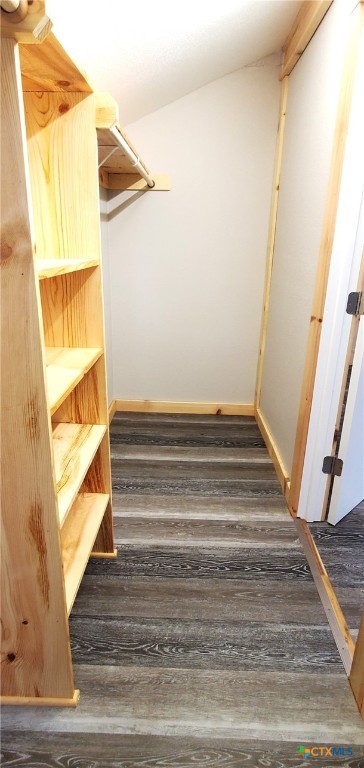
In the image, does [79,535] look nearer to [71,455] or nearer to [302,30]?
[71,455]

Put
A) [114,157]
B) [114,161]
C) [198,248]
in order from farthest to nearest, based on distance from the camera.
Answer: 1. [198,248]
2. [114,161]
3. [114,157]

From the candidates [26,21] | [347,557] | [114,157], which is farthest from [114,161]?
[347,557]

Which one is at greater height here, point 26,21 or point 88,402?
point 26,21

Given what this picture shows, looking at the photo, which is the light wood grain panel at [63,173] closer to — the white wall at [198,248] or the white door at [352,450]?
the white door at [352,450]

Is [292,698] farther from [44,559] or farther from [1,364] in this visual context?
[1,364]

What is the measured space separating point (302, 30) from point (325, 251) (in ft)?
3.79

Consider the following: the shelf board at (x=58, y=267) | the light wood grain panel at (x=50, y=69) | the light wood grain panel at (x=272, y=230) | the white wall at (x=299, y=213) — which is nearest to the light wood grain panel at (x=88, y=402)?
the shelf board at (x=58, y=267)

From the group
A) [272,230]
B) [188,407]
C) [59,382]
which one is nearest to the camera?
[59,382]

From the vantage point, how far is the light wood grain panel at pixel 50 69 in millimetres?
817

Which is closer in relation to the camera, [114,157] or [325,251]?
[325,251]

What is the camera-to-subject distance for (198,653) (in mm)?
1276

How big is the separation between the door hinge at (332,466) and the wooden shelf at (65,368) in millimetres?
1117

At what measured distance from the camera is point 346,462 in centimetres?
175

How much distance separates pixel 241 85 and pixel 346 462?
7.63 feet
